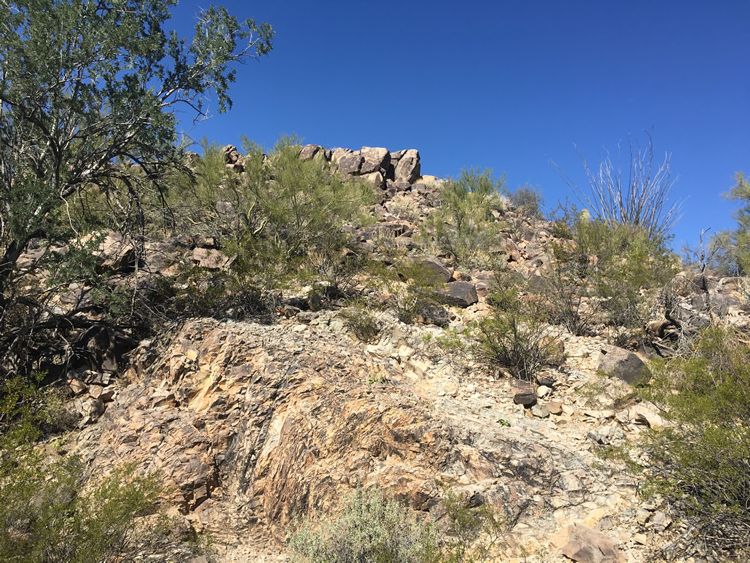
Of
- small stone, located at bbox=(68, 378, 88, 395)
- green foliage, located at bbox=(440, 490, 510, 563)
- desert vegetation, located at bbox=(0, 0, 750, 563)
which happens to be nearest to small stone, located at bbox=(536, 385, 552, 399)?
desert vegetation, located at bbox=(0, 0, 750, 563)

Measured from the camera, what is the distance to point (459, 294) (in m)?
8.13

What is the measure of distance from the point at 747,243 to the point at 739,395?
8.94 m

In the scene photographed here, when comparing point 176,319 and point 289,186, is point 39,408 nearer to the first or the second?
point 176,319

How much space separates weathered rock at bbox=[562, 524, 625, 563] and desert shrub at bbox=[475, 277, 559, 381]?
250cm

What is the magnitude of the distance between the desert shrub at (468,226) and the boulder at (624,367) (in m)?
4.73

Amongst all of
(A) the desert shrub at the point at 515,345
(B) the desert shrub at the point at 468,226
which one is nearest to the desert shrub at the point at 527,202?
(B) the desert shrub at the point at 468,226

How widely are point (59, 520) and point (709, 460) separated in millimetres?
4805

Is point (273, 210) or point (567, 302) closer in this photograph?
point (567, 302)

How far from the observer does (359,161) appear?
22672 millimetres

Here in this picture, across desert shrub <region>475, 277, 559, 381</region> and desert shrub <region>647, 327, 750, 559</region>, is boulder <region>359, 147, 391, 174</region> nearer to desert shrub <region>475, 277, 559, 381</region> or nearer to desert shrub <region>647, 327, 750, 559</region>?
desert shrub <region>475, 277, 559, 381</region>

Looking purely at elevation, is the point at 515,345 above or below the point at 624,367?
below

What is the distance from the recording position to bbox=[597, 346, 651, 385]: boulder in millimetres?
5832

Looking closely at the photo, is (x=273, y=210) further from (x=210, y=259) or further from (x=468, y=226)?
(x=468, y=226)

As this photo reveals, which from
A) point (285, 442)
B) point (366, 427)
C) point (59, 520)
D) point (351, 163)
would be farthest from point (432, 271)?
point (351, 163)
